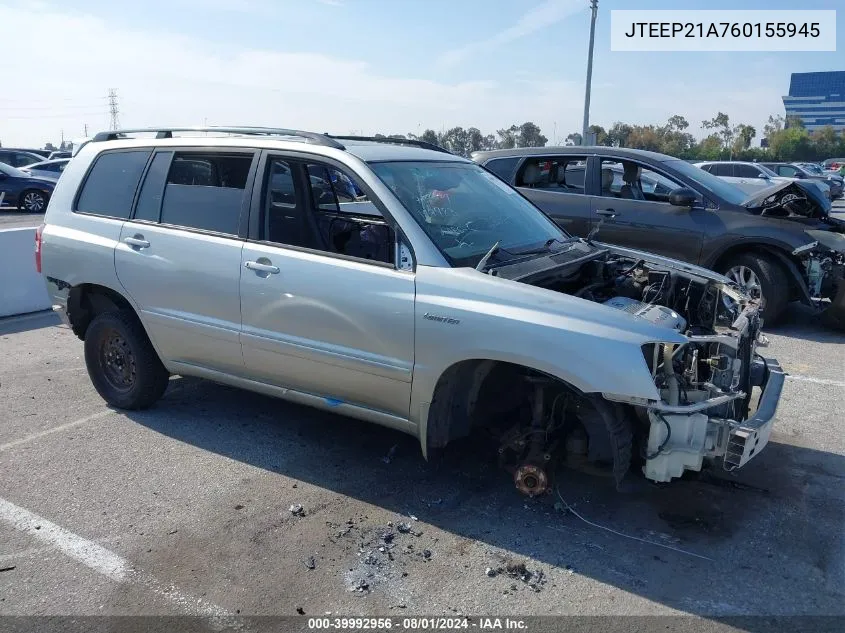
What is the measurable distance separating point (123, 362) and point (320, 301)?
2.01m

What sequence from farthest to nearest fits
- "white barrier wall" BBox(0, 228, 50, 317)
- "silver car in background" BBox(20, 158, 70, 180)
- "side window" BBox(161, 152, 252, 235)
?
1. "silver car in background" BBox(20, 158, 70, 180)
2. "white barrier wall" BBox(0, 228, 50, 317)
3. "side window" BBox(161, 152, 252, 235)

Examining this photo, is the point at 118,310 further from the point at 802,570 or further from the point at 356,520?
the point at 802,570

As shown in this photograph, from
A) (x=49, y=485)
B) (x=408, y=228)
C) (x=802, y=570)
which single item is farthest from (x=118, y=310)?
(x=802, y=570)

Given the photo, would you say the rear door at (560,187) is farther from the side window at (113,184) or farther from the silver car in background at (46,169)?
the silver car in background at (46,169)

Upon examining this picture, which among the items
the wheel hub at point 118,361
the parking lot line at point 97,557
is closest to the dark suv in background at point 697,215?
the wheel hub at point 118,361

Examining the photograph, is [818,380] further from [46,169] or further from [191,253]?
[46,169]

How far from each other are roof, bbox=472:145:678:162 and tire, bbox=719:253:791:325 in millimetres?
1596

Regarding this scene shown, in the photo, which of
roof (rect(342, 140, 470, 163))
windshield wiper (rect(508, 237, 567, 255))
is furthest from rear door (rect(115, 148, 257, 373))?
windshield wiper (rect(508, 237, 567, 255))

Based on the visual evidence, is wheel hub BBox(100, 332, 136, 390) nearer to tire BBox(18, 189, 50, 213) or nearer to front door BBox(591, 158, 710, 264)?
Answer: front door BBox(591, 158, 710, 264)

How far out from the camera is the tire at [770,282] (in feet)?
25.0

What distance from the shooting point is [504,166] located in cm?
903

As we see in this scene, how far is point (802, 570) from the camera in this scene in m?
3.37

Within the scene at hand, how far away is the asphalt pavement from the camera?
3.19 m

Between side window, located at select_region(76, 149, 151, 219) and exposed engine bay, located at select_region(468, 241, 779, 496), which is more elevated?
side window, located at select_region(76, 149, 151, 219)
